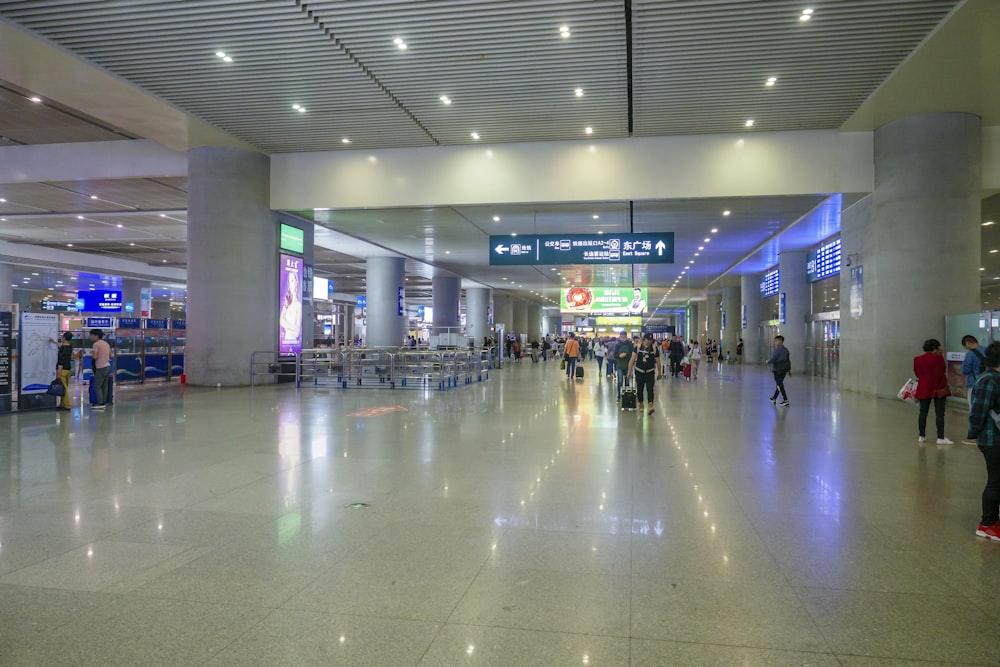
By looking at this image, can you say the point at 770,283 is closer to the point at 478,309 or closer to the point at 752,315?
the point at 752,315

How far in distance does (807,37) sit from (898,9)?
1277 millimetres

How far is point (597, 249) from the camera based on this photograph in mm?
17000

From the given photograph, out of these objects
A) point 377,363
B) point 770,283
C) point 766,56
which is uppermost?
point 766,56

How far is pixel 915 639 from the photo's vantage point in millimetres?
2910

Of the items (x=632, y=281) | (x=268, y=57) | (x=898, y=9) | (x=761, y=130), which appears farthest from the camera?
(x=632, y=281)

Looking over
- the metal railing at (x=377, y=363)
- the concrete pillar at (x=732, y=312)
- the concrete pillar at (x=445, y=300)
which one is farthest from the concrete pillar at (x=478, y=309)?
the metal railing at (x=377, y=363)

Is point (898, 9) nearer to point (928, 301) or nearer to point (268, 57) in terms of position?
point (928, 301)

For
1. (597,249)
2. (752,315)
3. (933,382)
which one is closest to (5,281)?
(597,249)

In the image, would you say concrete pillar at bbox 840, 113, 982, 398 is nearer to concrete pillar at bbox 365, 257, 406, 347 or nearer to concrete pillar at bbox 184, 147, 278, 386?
concrete pillar at bbox 184, 147, 278, 386

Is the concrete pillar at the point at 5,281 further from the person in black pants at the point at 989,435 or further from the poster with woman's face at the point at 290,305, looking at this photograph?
the person in black pants at the point at 989,435

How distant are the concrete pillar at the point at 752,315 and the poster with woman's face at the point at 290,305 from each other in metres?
24.5

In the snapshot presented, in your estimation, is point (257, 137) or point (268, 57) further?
point (257, 137)

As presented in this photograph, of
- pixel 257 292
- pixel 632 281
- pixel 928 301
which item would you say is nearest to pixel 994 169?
pixel 928 301

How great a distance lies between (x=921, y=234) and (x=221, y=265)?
15935 millimetres
